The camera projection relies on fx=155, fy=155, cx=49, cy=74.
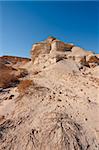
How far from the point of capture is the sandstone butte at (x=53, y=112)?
501cm

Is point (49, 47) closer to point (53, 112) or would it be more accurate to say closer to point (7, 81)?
point (7, 81)

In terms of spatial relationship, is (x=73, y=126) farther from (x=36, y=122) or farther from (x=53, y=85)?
(x=53, y=85)

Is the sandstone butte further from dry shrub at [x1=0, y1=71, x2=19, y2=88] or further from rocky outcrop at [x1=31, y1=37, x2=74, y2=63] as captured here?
rocky outcrop at [x1=31, y1=37, x2=74, y2=63]

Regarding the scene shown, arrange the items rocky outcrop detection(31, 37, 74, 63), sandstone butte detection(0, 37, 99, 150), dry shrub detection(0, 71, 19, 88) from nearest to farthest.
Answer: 1. sandstone butte detection(0, 37, 99, 150)
2. dry shrub detection(0, 71, 19, 88)
3. rocky outcrop detection(31, 37, 74, 63)

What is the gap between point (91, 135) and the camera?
545 centimetres

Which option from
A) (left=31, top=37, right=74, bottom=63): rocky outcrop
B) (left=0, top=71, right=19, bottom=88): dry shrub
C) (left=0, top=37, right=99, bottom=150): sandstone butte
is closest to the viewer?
(left=0, top=37, right=99, bottom=150): sandstone butte

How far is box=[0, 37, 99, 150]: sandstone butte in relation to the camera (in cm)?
501

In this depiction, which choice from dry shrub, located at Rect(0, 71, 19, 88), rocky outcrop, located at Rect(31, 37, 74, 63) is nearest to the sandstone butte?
dry shrub, located at Rect(0, 71, 19, 88)

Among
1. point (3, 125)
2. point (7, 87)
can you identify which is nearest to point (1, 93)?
point (7, 87)

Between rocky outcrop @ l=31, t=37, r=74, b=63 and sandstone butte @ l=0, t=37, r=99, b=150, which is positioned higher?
rocky outcrop @ l=31, t=37, r=74, b=63

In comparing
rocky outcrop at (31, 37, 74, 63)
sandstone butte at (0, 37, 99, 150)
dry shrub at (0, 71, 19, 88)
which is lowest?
sandstone butte at (0, 37, 99, 150)

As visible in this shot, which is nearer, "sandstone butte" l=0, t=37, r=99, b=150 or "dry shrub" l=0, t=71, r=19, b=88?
"sandstone butte" l=0, t=37, r=99, b=150

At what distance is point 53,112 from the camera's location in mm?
6492

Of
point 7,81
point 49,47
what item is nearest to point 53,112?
point 7,81
